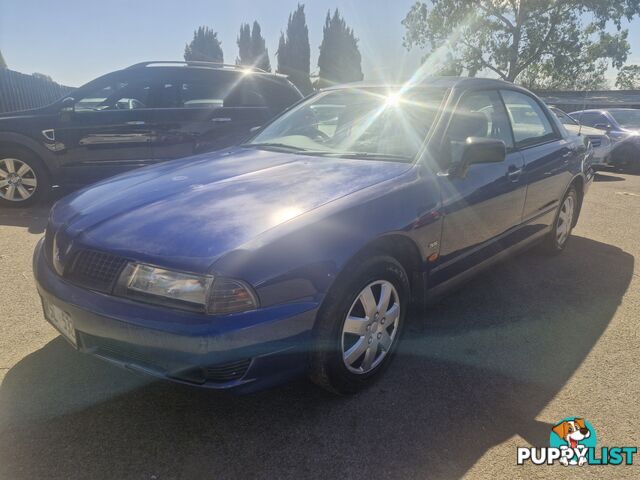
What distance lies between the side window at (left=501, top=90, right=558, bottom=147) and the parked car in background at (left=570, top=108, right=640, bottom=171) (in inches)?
338

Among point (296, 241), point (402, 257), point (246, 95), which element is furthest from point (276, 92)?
point (296, 241)

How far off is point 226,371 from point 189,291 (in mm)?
349

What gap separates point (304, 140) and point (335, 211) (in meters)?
1.39

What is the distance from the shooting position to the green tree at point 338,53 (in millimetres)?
66750

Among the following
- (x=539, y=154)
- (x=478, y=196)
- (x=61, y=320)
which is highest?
(x=539, y=154)

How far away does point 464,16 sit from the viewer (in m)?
33.2

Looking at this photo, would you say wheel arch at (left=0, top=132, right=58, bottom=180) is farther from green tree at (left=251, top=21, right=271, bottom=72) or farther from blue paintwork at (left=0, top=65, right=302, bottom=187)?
green tree at (left=251, top=21, right=271, bottom=72)

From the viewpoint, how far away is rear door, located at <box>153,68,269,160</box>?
6.48 metres

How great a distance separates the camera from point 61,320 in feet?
7.32

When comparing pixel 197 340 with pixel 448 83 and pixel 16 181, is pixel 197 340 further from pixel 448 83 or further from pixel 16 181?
pixel 16 181

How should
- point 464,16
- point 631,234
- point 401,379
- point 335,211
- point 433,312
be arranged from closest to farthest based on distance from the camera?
point 335,211
point 401,379
point 433,312
point 631,234
point 464,16

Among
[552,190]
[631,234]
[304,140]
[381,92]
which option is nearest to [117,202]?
[304,140]

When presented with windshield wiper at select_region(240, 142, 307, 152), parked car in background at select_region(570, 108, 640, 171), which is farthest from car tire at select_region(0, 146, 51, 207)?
parked car in background at select_region(570, 108, 640, 171)

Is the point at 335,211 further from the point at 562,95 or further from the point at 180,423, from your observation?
the point at 562,95
